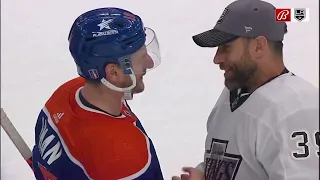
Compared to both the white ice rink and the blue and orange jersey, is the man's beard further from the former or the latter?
the white ice rink

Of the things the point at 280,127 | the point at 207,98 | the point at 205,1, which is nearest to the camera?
the point at 280,127

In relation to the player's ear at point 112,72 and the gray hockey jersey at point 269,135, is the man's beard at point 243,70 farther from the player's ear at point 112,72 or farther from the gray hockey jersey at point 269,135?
the player's ear at point 112,72

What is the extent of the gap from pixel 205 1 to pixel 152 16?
29 cm

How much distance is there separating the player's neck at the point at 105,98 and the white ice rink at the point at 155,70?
0.94 meters

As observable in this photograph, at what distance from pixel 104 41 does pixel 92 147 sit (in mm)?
233

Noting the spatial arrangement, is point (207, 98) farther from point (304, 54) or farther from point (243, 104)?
point (243, 104)

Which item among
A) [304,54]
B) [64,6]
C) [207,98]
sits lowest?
[207,98]

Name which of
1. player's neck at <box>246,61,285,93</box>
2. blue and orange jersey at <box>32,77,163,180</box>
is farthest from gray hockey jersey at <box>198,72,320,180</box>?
blue and orange jersey at <box>32,77,163,180</box>

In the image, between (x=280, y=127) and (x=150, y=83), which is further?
(x=150, y=83)

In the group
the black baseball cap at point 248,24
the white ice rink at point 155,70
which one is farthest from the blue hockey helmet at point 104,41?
the white ice rink at point 155,70

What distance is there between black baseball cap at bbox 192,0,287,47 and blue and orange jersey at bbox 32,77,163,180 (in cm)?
30

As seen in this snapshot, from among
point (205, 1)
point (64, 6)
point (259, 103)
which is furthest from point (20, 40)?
point (259, 103)

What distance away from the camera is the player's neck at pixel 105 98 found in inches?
50.4

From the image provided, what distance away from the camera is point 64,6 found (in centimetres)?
296
